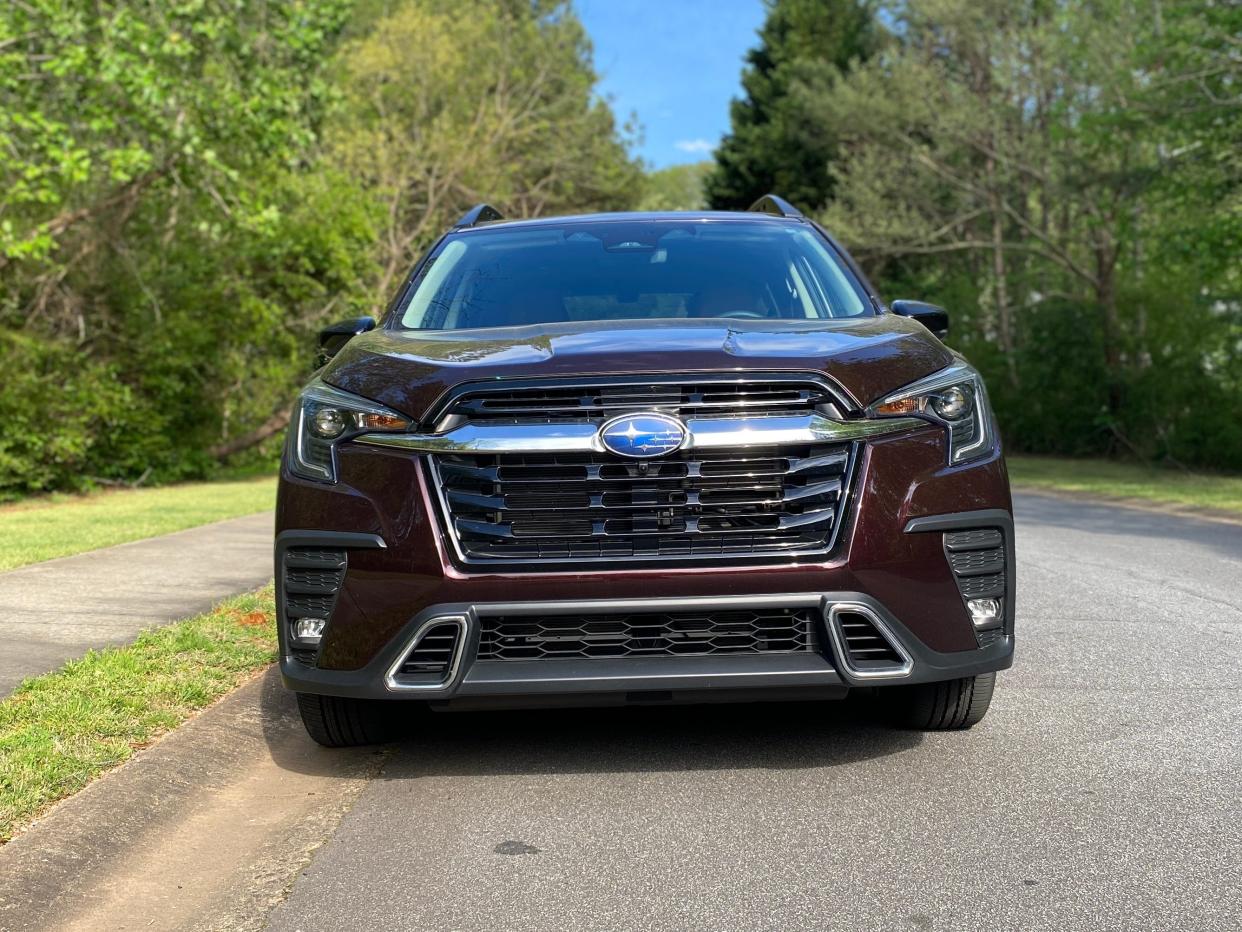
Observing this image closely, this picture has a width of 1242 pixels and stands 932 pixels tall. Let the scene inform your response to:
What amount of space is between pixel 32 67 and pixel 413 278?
14.4 meters

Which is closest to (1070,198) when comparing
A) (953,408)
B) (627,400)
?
(953,408)

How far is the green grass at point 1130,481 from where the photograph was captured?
1899 cm

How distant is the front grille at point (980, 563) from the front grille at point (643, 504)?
1.33ft

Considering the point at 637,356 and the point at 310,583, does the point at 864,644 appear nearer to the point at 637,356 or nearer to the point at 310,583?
the point at 637,356

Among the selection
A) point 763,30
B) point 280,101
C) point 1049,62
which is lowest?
point 280,101

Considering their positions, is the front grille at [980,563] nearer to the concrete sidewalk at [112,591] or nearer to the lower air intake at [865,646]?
the lower air intake at [865,646]

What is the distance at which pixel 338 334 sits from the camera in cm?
557

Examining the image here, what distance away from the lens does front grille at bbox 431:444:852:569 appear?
14.6 feet

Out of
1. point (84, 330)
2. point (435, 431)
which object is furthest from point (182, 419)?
point (435, 431)

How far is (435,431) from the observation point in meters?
4.51

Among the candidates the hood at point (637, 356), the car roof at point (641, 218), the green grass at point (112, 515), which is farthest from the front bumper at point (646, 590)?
the green grass at point (112, 515)

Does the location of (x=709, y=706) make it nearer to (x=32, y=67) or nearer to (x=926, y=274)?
(x=32, y=67)

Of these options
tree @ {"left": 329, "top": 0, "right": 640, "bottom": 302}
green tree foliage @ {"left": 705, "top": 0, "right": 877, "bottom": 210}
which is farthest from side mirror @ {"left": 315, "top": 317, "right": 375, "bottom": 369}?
green tree foliage @ {"left": 705, "top": 0, "right": 877, "bottom": 210}

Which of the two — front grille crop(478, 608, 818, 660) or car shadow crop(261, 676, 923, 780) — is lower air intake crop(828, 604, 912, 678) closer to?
front grille crop(478, 608, 818, 660)
